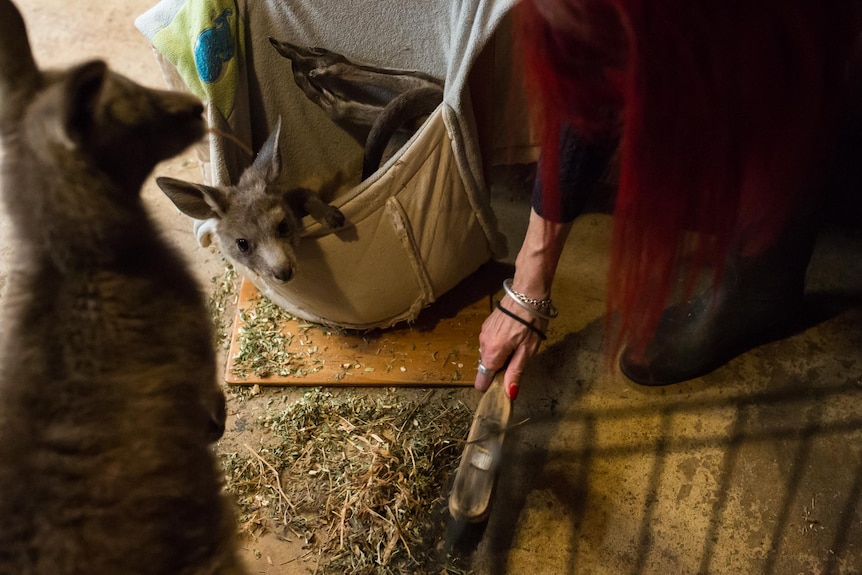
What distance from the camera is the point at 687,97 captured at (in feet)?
2.18

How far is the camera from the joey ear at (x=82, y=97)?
59 centimetres

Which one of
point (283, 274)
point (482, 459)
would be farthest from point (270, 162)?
point (482, 459)

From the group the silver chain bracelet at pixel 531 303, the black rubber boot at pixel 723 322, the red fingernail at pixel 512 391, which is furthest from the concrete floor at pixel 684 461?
the silver chain bracelet at pixel 531 303

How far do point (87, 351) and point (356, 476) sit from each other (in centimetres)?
84

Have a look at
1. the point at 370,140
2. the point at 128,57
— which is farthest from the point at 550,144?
the point at 128,57

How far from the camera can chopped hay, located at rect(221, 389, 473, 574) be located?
4.26 feet

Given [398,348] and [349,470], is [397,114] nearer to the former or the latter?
[398,348]

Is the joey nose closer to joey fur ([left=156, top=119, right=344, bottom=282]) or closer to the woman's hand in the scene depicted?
joey fur ([left=156, top=119, right=344, bottom=282])

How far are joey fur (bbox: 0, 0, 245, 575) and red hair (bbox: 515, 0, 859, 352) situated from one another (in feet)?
1.45

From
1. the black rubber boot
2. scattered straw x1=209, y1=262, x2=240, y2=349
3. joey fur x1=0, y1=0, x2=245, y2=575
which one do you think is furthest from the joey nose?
the black rubber boot

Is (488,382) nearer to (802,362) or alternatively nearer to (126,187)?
(802,362)

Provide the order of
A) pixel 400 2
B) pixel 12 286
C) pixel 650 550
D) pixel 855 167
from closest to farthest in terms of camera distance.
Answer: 1. pixel 12 286
2. pixel 650 550
3. pixel 400 2
4. pixel 855 167

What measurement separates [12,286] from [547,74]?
611 millimetres

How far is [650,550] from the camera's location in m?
1.31
